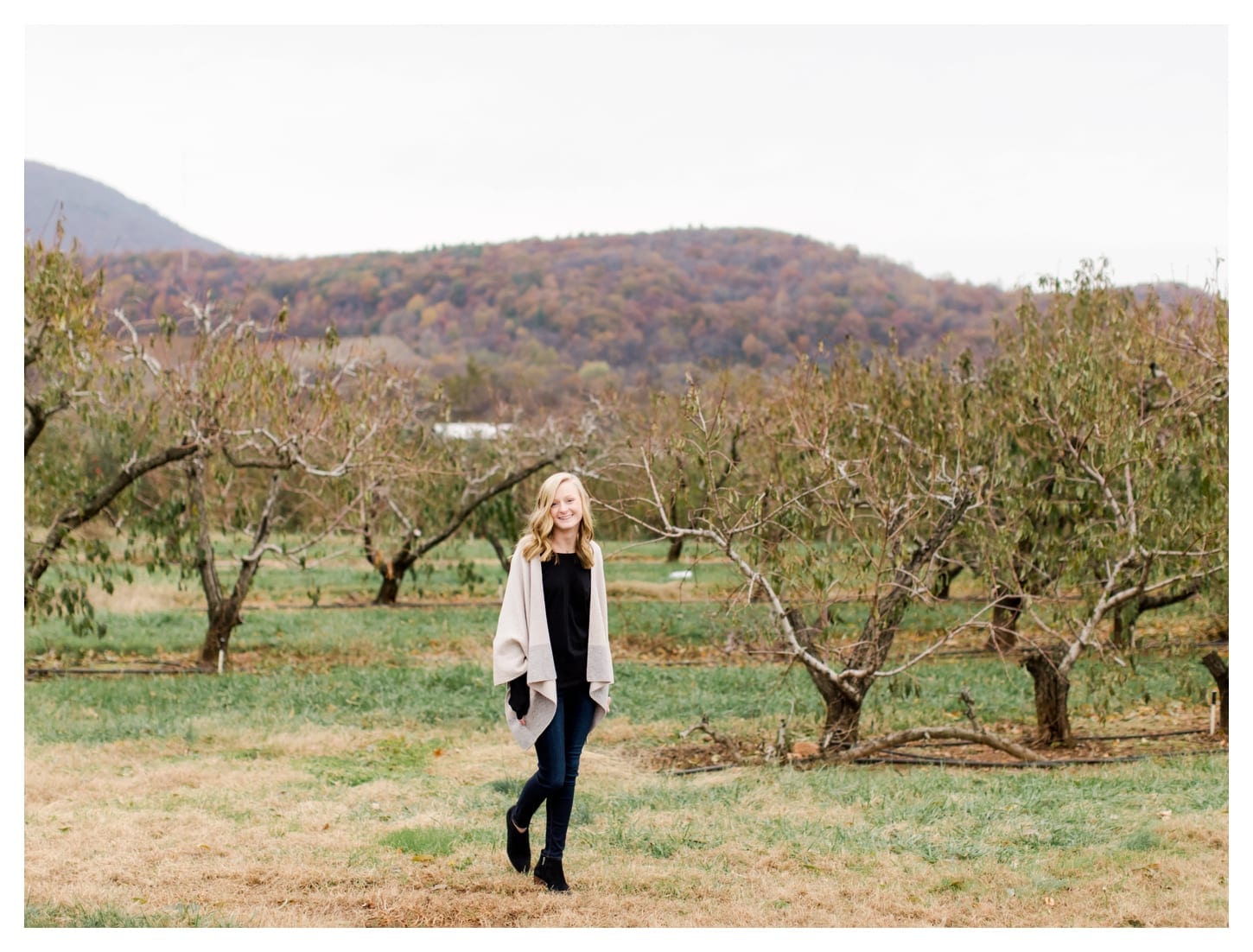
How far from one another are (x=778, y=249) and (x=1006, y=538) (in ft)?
198

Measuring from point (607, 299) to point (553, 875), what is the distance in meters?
57.7

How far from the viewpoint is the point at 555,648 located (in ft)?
17.4

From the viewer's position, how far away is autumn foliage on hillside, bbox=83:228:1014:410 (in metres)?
52.3

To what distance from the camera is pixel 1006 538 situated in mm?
9516

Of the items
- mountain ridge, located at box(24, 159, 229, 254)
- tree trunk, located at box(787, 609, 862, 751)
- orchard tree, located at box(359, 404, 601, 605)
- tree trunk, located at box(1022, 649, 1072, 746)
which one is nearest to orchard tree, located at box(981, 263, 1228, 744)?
tree trunk, located at box(1022, 649, 1072, 746)

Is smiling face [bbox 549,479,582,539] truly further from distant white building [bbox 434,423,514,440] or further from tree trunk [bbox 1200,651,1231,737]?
distant white building [bbox 434,423,514,440]

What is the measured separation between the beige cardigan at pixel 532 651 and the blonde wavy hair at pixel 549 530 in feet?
0.11

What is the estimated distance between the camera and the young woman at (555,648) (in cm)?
522

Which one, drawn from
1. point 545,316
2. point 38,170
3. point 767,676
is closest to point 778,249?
point 545,316

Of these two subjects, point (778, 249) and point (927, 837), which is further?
point (778, 249)

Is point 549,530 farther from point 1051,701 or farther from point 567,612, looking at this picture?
point 1051,701

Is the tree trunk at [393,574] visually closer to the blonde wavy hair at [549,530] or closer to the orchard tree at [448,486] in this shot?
the orchard tree at [448,486]

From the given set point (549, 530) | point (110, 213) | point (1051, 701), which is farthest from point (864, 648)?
point (110, 213)

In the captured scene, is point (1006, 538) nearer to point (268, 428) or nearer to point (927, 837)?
point (927, 837)
